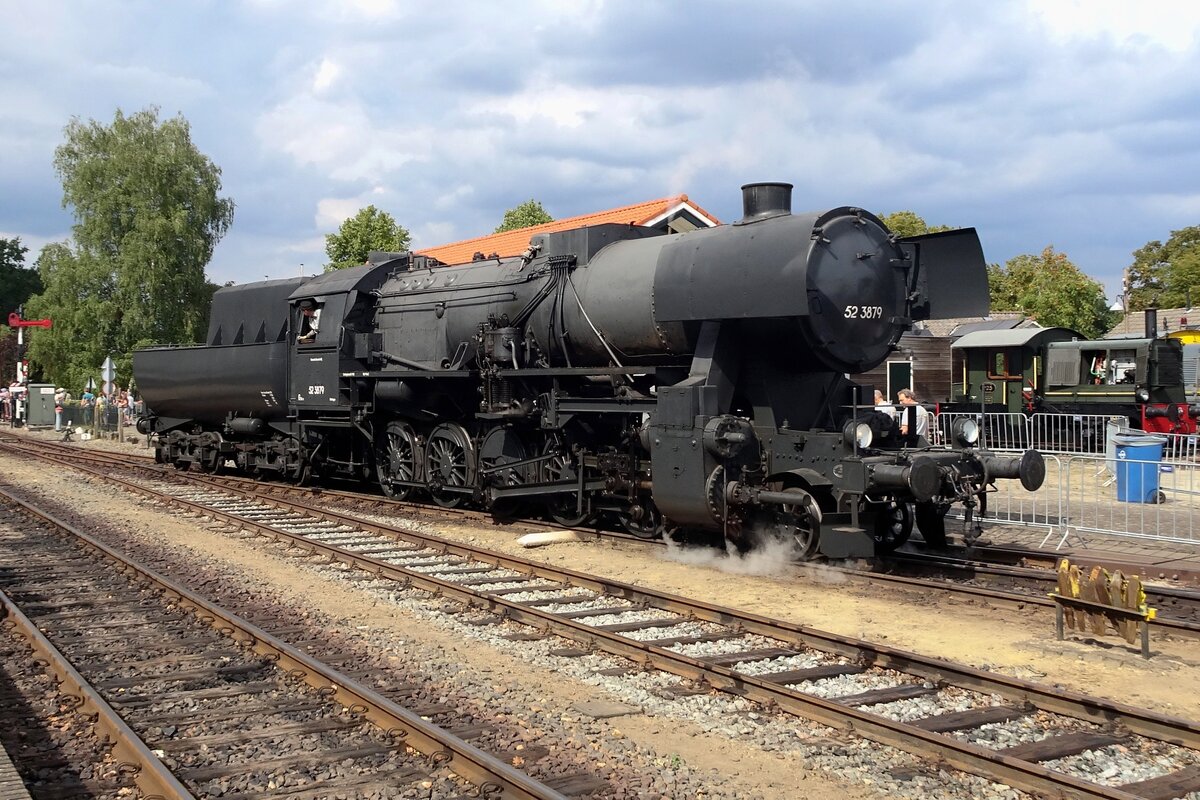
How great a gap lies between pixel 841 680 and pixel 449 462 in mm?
8362

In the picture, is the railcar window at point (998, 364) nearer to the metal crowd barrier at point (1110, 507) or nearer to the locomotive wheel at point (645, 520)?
the metal crowd barrier at point (1110, 507)

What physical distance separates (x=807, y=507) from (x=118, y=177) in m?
41.7

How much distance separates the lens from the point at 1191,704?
5.67m

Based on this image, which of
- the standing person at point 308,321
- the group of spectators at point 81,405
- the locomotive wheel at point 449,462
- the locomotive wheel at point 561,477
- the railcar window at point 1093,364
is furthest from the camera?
the group of spectators at point 81,405

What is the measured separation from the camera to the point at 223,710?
18.4 ft

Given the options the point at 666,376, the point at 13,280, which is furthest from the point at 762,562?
the point at 13,280

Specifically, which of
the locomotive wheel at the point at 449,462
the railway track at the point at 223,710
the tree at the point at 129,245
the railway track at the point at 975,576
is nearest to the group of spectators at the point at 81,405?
the tree at the point at 129,245

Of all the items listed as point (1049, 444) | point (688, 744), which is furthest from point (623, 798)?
point (1049, 444)

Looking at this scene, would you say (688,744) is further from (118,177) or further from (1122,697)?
(118,177)

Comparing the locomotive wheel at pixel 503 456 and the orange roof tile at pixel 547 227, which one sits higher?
the orange roof tile at pixel 547 227

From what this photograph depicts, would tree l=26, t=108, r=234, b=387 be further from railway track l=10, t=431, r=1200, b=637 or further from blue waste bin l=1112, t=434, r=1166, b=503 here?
blue waste bin l=1112, t=434, r=1166, b=503

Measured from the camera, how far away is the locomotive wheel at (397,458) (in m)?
14.3

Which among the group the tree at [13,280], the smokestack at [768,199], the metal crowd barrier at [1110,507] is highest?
the tree at [13,280]

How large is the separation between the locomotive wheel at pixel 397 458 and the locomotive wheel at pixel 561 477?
8.80 feet
